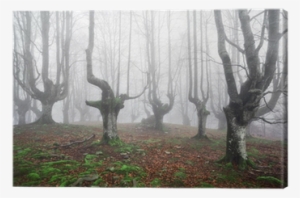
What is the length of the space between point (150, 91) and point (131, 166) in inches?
230

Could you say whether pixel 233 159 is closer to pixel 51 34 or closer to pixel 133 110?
pixel 51 34

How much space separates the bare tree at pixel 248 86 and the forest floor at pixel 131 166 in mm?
581

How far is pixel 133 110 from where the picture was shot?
705 inches

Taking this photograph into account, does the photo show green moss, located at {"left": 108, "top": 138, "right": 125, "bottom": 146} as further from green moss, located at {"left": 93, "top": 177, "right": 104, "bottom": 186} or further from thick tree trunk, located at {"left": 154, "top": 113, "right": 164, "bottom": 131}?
thick tree trunk, located at {"left": 154, "top": 113, "right": 164, "bottom": 131}

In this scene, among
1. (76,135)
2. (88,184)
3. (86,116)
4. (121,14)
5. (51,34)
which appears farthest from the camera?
(86,116)

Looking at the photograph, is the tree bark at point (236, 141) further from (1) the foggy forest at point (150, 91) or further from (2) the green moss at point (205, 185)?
(2) the green moss at point (205, 185)

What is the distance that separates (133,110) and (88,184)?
46.9ft

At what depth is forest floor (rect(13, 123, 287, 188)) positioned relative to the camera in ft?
12.1

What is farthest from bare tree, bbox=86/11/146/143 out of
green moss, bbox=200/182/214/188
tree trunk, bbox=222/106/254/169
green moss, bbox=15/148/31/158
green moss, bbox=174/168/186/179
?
tree trunk, bbox=222/106/254/169

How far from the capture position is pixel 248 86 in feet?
13.6

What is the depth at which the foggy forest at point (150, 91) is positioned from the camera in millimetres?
3891

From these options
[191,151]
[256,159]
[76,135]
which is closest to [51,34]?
[76,135]

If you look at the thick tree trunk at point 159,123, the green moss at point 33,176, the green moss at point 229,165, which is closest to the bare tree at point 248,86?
the green moss at point 229,165

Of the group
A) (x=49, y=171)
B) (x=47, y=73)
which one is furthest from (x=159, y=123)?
(x=47, y=73)
